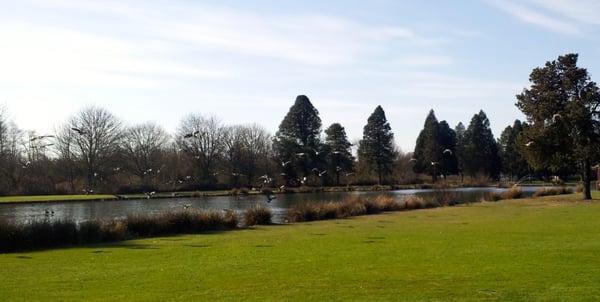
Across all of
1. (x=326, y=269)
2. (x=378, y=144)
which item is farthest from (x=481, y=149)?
(x=326, y=269)

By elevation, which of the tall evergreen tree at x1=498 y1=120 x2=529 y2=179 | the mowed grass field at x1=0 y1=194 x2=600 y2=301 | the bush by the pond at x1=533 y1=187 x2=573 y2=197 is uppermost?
the tall evergreen tree at x1=498 y1=120 x2=529 y2=179

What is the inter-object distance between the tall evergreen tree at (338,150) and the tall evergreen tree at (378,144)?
11.8ft

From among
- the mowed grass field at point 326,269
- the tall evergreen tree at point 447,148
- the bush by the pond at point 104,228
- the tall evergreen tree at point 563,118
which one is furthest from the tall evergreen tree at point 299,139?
the mowed grass field at point 326,269

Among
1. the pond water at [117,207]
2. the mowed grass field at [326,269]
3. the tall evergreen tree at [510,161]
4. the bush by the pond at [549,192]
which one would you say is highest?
the tall evergreen tree at [510,161]

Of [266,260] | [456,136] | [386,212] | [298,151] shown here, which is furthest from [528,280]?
[456,136]

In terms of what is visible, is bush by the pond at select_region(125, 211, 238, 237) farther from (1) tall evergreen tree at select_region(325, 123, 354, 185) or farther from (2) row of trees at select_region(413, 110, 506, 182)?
(2) row of trees at select_region(413, 110, 506, 182)

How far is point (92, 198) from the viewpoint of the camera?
69.1 meters

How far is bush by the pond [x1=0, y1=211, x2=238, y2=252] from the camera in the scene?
22900 millimetres

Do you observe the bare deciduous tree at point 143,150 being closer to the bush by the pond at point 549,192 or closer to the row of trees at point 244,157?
the row of trees at point 244,157

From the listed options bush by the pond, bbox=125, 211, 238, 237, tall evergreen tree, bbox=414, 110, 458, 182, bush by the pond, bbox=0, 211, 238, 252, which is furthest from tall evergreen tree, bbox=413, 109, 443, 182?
bush by the pond, bbox=0, 211, 238, 252

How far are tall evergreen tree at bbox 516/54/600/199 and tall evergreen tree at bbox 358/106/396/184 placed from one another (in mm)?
52121

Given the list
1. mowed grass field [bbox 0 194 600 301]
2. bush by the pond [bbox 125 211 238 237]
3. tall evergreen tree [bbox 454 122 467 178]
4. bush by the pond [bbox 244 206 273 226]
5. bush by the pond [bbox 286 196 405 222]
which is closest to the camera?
mowed grass field [bbox 0 194 600 301]

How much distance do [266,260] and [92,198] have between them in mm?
57749

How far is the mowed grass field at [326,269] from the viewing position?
37.7ft
